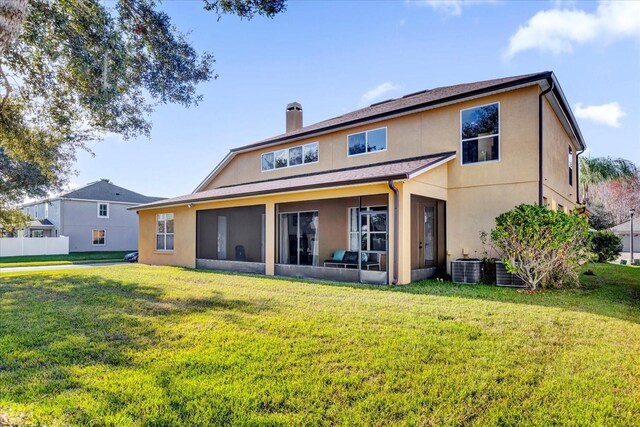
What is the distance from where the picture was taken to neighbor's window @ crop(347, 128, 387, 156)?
535 inches

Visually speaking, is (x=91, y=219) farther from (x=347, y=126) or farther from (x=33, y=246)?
(x=347, y=126)

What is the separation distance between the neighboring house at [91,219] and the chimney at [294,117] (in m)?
21.4

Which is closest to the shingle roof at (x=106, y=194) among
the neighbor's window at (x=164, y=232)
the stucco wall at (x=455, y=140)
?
the neighbor's window at (x=164, y=232)

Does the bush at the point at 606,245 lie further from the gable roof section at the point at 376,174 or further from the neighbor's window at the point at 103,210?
the neighbor's window at the point at 103,210

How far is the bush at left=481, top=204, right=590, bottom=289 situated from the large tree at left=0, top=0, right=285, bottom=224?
7.57m

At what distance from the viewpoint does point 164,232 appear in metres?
18.6

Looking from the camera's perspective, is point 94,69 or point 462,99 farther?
point 462,99

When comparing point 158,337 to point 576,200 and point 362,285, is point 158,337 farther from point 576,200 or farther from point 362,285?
point 576,200

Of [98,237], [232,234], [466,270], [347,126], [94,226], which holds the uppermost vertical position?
[347,126]

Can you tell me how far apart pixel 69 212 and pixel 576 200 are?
35.9 meters

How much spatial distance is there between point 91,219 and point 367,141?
28484 millimetres

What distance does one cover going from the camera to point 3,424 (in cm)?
286

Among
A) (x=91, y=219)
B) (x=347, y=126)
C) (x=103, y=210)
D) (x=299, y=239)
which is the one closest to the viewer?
(x=347, y=126)

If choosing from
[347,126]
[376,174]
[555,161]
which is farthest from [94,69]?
[555,161]
